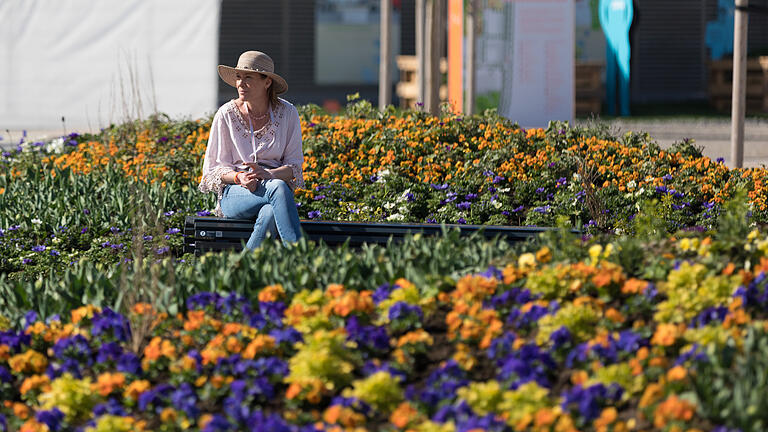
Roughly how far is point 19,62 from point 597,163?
10553mm

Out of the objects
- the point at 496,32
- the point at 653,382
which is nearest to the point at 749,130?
the point at 496,32

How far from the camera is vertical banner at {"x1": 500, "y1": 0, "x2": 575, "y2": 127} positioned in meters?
13.2

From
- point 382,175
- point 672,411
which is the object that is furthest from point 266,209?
point 672,411

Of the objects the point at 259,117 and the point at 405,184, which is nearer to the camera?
the point at 259,117

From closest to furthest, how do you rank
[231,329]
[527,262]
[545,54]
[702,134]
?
1. [231,329]
2. [527,262]
3. [545,54]
4. [702,134]

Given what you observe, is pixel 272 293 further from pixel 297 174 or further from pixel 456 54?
pixel 456 54

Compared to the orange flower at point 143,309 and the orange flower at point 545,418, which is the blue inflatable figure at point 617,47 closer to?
the orange flower at point 143,309

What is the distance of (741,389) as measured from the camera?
3203mm

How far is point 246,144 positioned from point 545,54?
787 centimetres

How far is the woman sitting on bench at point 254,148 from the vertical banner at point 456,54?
23.6 feet

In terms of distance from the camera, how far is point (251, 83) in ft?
19.4

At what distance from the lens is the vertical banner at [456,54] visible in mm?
13320

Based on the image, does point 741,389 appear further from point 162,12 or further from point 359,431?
point 162,12

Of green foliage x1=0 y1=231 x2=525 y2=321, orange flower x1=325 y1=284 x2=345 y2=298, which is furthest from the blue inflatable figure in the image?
orange flower x1=325 y1=284 x2=345 y2=298
